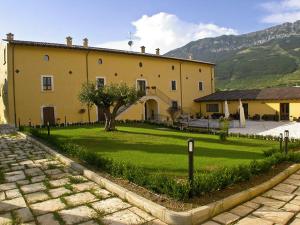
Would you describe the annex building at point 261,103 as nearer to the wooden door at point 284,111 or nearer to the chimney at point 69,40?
the wooden door at point 284,111

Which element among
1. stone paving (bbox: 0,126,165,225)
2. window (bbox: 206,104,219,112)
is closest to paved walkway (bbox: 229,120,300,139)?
window (bbox: 206,104,219,112)

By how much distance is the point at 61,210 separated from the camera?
5.02 metres

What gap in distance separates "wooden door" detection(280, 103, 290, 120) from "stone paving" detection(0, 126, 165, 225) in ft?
84.0

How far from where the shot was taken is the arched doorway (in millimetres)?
30844

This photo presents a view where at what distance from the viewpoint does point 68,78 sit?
25609 mm

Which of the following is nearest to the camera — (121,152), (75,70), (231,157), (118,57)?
(231,157)

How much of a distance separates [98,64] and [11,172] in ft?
67.9

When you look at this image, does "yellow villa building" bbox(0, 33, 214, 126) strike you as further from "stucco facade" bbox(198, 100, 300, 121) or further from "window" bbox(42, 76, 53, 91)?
"stucco facade" bbox(198, 100, 300, 121)

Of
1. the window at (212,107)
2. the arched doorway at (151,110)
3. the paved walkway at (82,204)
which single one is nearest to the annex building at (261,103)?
the window at (212,107)

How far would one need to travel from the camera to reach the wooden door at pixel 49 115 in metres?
24.3

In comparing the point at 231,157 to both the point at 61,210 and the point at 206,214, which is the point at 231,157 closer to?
the point at 206,214

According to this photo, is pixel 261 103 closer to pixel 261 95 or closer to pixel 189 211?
pixel 261 95

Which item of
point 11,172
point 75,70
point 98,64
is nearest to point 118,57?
point 98,64

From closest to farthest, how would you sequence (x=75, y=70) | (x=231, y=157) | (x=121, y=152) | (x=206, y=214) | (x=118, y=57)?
(x=206, y=214)
(x=231, y=157)
(x=121, y=152)
(x=75, y=70)
(x=118, y=57)
